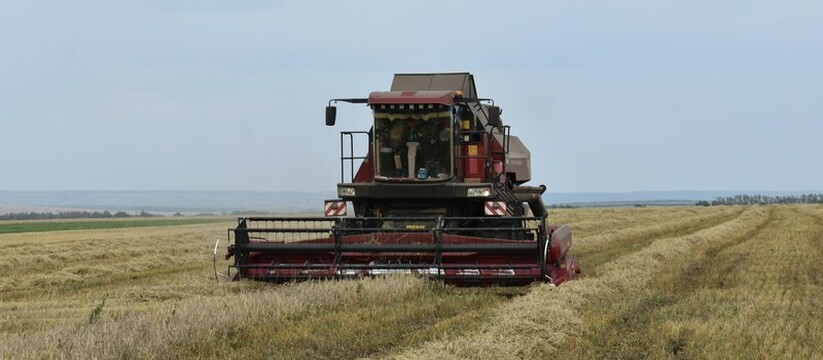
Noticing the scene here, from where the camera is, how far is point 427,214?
12.2 m

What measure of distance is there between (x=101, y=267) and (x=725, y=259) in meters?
10.7

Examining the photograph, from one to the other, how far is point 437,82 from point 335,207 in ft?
8.28

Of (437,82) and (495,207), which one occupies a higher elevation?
(437,82)

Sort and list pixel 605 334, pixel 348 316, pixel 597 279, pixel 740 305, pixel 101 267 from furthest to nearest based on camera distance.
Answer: pixel 101 267
pixel 597 279
pixel 740 305
pixel 348 316
pixel 605 334

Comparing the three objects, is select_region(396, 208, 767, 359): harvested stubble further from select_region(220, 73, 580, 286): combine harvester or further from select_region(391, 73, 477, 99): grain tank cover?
select_region(391, 73, 477, 99): grain tank cover

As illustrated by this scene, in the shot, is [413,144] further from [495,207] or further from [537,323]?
[537,323]

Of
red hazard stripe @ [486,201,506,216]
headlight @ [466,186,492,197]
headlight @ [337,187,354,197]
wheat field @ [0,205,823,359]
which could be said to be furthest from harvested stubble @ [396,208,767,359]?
headlight @ [337,187,354,197]

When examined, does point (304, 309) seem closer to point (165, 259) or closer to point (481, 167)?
point (481, 167)

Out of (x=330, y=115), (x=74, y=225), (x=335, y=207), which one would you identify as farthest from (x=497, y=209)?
(x=74, y=225)

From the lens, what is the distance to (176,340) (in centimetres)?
635

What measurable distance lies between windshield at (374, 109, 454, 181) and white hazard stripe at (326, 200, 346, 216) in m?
Result: 0.61

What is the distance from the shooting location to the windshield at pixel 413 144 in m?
12.1

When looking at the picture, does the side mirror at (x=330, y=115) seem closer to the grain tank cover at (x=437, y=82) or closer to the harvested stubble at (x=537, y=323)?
the grain tank cover at (x=437, y=82)

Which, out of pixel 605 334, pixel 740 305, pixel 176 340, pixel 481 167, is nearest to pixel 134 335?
pixel 176 340
